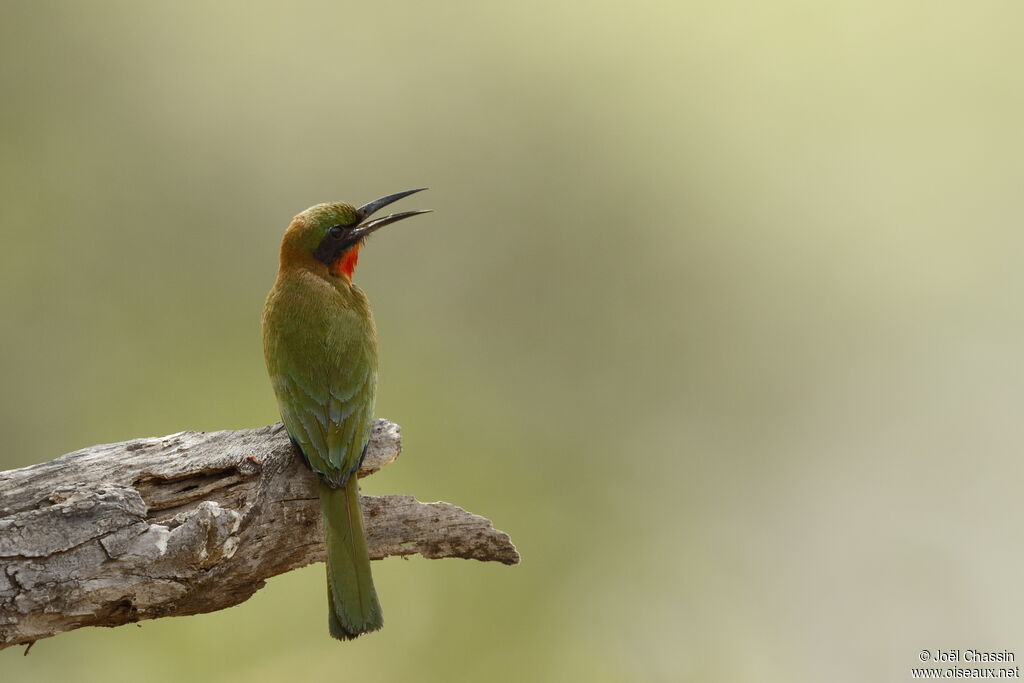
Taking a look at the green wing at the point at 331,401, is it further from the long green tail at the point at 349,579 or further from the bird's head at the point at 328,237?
the bird's head at the point at 328,237

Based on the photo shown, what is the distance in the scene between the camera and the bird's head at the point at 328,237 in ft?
9.18

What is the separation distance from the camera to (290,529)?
2.35m

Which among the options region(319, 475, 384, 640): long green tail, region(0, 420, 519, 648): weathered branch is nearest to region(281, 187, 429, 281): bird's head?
region(0, 420, 519, 648): weathered branch

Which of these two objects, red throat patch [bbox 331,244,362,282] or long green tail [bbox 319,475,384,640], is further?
red throat patch [bbox 331,244,362,282]

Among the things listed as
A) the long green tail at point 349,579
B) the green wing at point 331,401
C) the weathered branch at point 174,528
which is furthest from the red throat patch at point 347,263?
the long green tail at point 349,579

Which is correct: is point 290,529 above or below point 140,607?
above

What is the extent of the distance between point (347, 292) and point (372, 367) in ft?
0.90

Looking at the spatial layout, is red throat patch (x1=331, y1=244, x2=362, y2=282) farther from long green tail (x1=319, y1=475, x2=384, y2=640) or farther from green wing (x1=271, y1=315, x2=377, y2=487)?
long green tail (x1=319, y1=475, x2=384, y2=640)

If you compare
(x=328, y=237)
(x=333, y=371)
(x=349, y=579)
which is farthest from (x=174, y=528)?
(x=328, y=237)

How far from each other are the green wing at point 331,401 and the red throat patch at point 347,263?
1.03 ft

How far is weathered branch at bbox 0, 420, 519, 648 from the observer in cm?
211

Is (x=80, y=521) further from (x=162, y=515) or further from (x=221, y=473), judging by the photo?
(x=221, y=473)

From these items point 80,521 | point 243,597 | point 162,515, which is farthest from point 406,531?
point 80,521

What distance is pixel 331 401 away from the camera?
2453 millimetres
